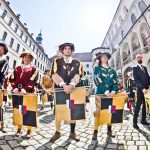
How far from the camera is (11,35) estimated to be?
2970 centimetres

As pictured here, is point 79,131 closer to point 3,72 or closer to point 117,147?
point 117,147

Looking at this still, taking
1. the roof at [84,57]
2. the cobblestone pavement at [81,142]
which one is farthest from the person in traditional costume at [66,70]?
the roof at [84,57]

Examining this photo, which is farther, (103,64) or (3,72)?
(103,64)

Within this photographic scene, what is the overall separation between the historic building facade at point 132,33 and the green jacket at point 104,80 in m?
14.0

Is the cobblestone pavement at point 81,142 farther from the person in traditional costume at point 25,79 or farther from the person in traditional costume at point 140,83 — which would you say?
the person in traditional costume at point 140,83

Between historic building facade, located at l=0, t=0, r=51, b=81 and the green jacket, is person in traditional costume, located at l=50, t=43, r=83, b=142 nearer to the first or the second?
the green jacket

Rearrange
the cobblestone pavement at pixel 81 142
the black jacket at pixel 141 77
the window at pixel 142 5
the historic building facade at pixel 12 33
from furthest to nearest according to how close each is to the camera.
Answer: the historic building facade at pixel 12 33 < the window at pixel 142 5 < the black jacket at pixel 141 77 < the cobblestone pavement at pixel 81 142

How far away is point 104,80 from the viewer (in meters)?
4.15

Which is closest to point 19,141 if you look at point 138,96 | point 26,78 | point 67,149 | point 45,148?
point 45,148

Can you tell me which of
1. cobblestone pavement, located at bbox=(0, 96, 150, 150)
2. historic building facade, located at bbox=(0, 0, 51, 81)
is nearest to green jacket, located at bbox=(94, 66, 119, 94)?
cobblestone pavement, located at bbox=(0, 96, 150, 150)

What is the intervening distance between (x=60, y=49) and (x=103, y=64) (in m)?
1.17

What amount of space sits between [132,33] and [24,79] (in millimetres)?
19404

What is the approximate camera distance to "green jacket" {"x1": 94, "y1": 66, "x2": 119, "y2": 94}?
4.11 metres

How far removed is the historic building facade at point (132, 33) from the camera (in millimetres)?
17422
